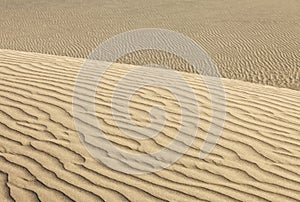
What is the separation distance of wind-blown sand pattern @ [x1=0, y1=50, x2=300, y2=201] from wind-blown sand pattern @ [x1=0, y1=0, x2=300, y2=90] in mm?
6767

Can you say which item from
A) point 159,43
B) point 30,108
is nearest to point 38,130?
point 30,108

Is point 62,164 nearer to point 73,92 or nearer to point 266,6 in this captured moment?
point 73,92

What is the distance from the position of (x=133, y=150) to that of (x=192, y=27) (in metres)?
15.5

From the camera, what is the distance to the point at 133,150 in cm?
413

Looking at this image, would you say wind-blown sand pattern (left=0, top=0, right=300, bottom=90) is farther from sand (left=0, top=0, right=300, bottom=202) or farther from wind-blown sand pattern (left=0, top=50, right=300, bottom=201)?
wind-blown sand pattern (left=0, top=50, right=300, bottom=201)

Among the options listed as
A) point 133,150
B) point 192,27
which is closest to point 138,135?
point 133,150

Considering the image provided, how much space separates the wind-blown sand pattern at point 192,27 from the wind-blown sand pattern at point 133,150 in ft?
22.2

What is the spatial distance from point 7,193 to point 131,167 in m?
1.04

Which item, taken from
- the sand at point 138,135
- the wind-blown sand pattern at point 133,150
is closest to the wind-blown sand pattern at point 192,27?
the sand at point 138,135

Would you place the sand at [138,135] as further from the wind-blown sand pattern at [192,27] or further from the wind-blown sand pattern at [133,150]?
the wind-blown sand pattern at [192,27]

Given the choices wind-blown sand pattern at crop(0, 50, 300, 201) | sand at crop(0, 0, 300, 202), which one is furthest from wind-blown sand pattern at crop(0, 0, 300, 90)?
wind-blown sand pattern at crop(0, 50, 300, 201)

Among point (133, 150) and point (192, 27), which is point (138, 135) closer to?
point (133, 150)

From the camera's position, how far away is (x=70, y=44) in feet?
56.0

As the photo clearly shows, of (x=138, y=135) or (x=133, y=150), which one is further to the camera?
(x=138, y=135)
